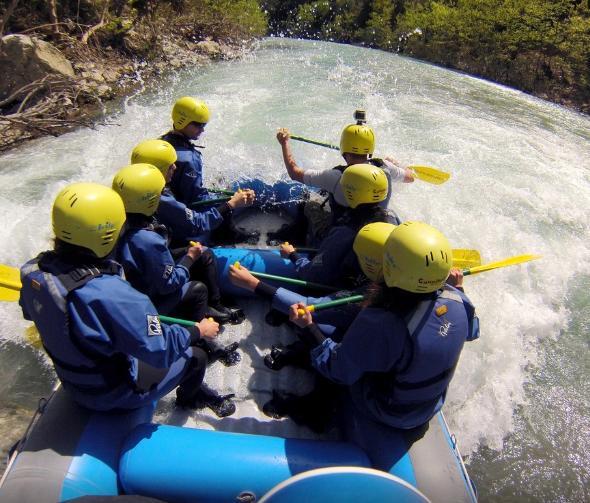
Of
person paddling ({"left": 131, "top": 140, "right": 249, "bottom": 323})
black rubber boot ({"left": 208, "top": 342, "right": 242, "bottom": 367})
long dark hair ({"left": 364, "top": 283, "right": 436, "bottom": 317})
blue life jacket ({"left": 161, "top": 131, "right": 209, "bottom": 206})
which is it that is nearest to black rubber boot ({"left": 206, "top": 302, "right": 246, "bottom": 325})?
person paddling ({"left": 131, "top": 140, "right": 249, "bottom": 323})

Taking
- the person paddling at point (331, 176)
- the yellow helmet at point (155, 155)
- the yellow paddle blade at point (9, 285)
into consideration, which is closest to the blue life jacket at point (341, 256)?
the person paddling at point (331, 176)

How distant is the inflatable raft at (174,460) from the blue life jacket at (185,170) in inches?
83.8

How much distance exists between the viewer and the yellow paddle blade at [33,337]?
308 cm

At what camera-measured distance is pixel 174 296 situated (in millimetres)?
3033

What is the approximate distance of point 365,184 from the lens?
9.79 ft

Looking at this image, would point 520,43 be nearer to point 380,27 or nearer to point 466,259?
point 380,27

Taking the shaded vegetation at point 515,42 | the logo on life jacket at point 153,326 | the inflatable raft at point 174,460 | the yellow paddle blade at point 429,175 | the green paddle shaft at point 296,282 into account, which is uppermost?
the shaded vegetation at point 515,42

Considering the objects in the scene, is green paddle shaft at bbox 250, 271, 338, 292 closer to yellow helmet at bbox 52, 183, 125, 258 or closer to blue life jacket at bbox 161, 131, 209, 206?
blue life jacket at bbox 161, 131, 209, 206

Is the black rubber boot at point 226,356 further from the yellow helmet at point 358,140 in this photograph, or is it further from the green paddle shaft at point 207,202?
the yellow helmet at point 358,140

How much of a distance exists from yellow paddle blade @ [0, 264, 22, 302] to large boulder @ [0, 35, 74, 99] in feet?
23.3

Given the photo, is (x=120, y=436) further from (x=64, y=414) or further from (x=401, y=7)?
(x=401, y=7)

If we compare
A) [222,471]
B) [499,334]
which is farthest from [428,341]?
[499,334]

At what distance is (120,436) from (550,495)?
2.66m

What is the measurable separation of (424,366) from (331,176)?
2.15 metres
